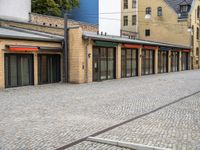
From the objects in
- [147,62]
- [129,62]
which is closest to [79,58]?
[129,62]

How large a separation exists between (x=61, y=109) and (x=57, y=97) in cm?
372

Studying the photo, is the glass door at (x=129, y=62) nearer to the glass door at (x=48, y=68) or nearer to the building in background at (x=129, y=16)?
the glass door at (x=48, y=68)

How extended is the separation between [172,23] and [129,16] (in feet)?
26.9

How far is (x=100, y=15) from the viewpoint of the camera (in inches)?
1992

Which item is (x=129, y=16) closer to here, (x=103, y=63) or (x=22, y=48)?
(x=103, y=63)

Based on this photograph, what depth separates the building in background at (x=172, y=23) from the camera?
165ft

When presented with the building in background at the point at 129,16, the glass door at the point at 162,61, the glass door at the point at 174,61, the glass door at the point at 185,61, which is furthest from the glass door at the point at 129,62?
the building in background at the point at 129,16

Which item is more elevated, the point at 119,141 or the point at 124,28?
the point at 124,28

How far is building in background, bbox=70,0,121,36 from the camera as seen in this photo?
164 feet

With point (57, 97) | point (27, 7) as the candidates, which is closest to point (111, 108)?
point (57, 97)

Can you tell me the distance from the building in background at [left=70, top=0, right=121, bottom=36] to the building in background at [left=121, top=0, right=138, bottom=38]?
2057mm

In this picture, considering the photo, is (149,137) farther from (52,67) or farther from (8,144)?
(52,67)

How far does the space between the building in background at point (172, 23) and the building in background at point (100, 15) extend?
4.07m

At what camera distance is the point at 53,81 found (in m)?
24.7
